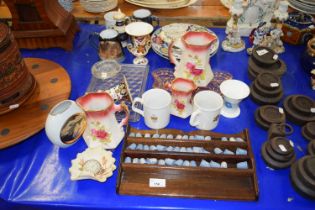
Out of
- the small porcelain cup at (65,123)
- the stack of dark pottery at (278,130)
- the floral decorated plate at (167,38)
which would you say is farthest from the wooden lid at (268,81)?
the small porcelain cup at (65,123)

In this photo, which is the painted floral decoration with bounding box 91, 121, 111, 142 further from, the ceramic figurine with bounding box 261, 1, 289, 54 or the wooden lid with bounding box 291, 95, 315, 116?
the ceramic figurine with bounding box 261, 1, 289, 54

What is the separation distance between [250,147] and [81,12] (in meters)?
1.14

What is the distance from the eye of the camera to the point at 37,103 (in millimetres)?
952

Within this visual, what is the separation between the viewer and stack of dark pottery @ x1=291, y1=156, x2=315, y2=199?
699mm

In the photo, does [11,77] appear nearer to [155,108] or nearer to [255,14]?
[155,108]

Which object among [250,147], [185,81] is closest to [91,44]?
[185,81]

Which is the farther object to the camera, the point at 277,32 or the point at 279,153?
the point at 277,32

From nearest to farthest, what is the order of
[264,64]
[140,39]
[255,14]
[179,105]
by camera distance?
[179,105] → [264,64] → [140,39] → [255,14]

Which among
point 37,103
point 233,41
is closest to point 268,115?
point 233,41

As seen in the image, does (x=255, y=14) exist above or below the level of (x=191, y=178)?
above

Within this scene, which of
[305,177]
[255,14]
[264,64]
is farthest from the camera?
[255,14]

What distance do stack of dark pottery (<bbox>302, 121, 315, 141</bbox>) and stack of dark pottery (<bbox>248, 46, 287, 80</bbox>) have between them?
215 millimetres

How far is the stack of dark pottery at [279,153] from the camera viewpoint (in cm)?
76

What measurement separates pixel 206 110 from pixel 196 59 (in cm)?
19
